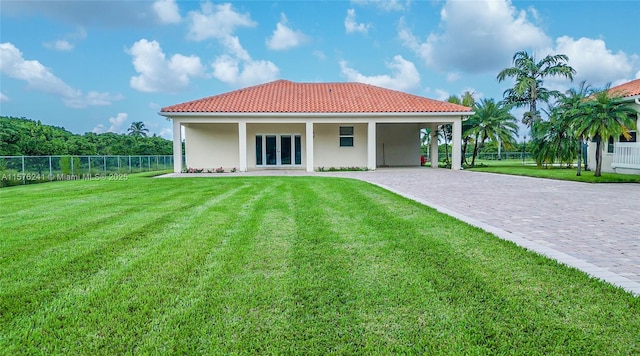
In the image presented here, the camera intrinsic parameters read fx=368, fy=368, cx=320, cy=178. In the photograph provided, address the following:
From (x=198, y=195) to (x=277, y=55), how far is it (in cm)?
2057

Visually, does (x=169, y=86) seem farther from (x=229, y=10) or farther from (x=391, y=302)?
(x=391, y=302)

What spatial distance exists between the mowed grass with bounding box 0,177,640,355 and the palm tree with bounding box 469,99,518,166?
18.8 metres

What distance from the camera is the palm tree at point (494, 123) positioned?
2191 cm

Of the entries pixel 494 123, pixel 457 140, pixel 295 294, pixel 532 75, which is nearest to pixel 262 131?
pixel 457 140

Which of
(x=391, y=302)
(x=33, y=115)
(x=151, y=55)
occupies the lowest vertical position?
(x=391, y=302)

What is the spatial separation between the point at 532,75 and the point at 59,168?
3757 cm

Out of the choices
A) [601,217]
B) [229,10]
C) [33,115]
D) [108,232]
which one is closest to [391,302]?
[108,232]

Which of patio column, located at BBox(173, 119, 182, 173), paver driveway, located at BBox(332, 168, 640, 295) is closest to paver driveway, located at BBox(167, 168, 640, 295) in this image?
paver driveway, located at BBox(332, 168, 640, 295)

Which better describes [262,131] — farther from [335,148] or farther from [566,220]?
[566,220]

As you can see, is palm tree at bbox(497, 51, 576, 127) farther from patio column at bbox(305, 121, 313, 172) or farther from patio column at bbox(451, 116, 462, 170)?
patio column at bbox(305, 121, 313, 172)

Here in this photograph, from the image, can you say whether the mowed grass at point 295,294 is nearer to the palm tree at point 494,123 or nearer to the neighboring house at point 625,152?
the neighboring house at point 625,152

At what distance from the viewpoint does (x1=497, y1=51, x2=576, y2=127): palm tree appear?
3325cm

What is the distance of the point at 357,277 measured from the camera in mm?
3385

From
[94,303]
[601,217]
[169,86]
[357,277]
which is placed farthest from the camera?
[169,86]
